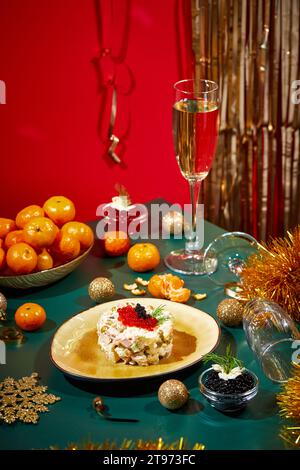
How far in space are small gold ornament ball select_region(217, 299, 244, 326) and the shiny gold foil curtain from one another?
127 cm

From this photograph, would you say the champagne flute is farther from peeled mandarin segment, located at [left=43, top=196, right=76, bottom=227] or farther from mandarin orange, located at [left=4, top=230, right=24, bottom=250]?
mandarin orange, located at [left=4, top=230, right=24, bottom=250]

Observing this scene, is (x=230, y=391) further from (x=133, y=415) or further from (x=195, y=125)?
(x=195, y=125)

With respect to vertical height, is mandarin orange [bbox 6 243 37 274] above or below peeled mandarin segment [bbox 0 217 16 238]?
below

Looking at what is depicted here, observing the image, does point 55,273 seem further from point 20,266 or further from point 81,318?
point 81,318

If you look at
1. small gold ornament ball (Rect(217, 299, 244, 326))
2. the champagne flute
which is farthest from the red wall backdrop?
small gold ornament ball (Rect(217, 299, 244, 326))

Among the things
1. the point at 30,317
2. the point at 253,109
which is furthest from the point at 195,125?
the point at 253,109

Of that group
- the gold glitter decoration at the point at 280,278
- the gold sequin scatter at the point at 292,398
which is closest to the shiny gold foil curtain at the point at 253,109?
the gold glitter decoration at the point at 280,278

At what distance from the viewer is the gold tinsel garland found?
1166 mm

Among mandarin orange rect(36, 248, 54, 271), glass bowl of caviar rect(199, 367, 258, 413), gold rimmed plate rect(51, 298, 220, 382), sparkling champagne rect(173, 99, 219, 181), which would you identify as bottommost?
gold rimmed plate rect(51, 298, 220, 382)

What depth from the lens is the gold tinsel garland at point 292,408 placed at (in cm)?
117

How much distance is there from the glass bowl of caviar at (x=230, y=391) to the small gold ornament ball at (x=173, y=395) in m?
0.03

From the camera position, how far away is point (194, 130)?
65.7 inches

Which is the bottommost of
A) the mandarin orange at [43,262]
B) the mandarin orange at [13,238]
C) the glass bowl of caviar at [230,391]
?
the glass bowl of caviar at [230,391]

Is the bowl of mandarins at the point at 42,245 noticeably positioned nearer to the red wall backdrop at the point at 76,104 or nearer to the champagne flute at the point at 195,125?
the champagne flute at the point at 195,125
